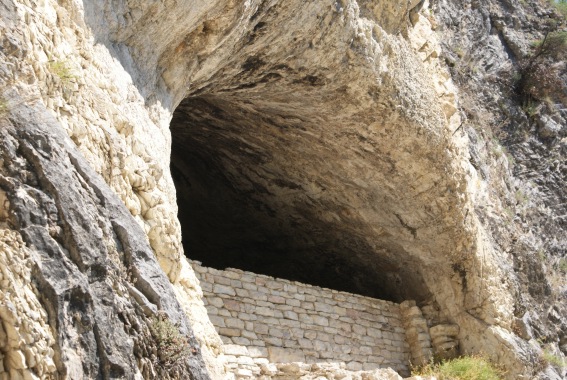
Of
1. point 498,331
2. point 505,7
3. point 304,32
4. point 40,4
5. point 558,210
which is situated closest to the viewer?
point 40,4

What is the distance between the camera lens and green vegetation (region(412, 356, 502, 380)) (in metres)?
10.5

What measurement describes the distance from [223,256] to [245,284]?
3.96m

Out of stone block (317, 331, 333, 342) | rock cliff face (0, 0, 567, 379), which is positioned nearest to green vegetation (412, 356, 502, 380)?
rock cliff face (0, 0, 567, 379)

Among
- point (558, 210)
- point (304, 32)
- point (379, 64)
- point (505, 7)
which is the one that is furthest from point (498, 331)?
point (505, 7)

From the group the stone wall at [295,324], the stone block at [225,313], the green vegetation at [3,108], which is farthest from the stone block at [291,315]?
the green vegetation at [3,108]

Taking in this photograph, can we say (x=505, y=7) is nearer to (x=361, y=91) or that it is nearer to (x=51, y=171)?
(x=361, y=91)

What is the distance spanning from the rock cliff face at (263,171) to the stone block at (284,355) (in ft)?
7.54

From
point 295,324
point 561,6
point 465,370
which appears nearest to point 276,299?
point 295,324

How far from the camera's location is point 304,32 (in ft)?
28.5

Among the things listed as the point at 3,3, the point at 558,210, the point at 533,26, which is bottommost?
the point at 3,3

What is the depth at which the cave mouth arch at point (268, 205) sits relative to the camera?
10.6 meters

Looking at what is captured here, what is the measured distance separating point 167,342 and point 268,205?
23.5 ft

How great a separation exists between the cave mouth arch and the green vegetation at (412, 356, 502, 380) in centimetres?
145

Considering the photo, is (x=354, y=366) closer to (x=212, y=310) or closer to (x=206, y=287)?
(x=212, y=310)
